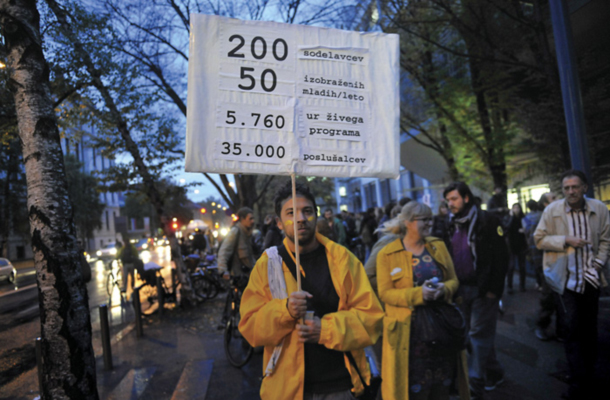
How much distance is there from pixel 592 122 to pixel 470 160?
16.8 ft

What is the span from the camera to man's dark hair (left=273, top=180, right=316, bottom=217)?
271 centimetres

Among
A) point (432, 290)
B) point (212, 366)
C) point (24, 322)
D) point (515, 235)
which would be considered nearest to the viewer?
point (432, 290)

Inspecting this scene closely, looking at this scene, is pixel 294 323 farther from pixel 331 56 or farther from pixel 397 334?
pixel 331 56

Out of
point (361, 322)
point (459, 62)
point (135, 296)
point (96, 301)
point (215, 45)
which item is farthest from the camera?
point (96, 301)

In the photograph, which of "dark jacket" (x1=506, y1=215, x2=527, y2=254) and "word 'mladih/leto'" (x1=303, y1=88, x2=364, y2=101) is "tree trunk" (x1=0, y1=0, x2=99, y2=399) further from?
"dark jacket" (x1=506, y1=215, x2=527, y2=254)

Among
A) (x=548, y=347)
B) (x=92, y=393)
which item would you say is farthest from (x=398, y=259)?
(x=548, y=347)

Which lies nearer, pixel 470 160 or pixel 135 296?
pixel 135 296

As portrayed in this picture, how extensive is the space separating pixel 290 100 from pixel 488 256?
291 cm

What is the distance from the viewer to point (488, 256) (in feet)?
15.0

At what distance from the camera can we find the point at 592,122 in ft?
28.1

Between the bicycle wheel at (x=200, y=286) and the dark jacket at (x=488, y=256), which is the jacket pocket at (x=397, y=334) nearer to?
the dark jacket at (x=488, y=256)

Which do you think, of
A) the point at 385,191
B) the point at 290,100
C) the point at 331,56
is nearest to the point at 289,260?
the point at 290,100

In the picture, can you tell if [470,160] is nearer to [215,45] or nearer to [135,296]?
[135,296]

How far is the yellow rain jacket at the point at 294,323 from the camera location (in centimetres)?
236
